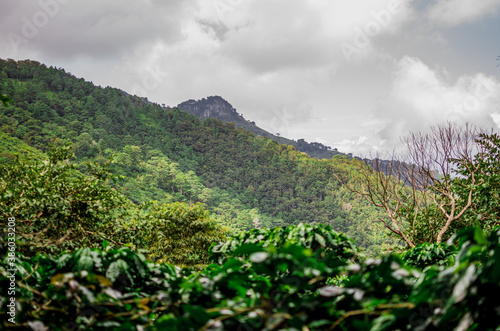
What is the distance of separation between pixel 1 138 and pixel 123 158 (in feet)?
53.5

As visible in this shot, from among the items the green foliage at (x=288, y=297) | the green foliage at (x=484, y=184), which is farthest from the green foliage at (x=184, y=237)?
the green foliage at (x=288, y=297)

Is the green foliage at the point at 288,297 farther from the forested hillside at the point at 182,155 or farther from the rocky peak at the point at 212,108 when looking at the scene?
the rocky peak at the point at 212,108

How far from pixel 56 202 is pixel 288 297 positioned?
4.72m

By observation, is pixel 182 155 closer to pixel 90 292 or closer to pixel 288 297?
pixel 90 292

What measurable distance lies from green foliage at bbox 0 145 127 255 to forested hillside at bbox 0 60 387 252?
1175 inches

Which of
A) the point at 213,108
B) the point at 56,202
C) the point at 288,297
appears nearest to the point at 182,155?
the point at 56,202

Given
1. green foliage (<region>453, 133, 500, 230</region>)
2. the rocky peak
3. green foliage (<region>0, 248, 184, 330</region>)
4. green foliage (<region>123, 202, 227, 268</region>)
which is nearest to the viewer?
green foliage (<region>0, 248, 184, 330</region>)

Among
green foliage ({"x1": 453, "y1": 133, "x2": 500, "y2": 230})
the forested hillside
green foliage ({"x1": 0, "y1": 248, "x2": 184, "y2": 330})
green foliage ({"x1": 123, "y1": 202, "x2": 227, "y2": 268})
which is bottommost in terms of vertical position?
green foliage ({"x1": 123, "y1": 202, "x2": 227, "y2": 268})

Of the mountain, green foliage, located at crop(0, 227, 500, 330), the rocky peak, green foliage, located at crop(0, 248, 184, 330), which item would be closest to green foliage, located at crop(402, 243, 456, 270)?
green foliage, located at crop(0, 227, 500, 330)

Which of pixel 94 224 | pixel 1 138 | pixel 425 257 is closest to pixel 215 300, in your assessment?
pixel 425 257

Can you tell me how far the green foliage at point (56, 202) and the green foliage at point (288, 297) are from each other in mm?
A: 3638

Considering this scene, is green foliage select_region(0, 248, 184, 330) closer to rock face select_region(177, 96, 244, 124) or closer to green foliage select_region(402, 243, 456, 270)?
green foliage select_region(402, 243, 456, 270)

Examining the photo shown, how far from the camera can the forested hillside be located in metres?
39.7

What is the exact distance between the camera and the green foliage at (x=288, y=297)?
734 mm
